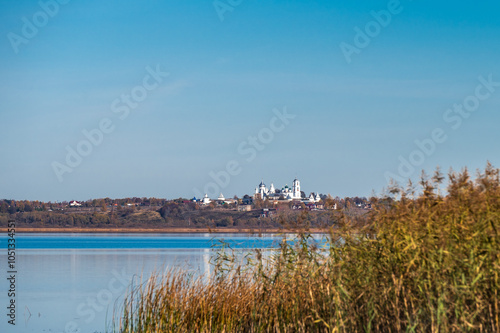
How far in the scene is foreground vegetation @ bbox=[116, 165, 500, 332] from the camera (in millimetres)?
7801

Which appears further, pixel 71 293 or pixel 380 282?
pixel 71 293

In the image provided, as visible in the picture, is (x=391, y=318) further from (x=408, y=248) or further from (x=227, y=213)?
(x=227, y=213)

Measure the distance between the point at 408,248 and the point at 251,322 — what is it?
10.3 feet

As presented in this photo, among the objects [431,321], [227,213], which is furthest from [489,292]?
[227,213]

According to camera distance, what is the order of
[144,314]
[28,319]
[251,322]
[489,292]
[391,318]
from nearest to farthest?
[489,292], [391,318], [251,322], [144,314], [28,319]

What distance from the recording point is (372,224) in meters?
9.13

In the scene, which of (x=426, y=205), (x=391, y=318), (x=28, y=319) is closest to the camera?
(x=391, y=318)

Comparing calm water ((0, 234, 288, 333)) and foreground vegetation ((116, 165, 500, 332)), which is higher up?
foreground vegetation ((116, 165, 500, 332))

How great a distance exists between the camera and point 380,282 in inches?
337

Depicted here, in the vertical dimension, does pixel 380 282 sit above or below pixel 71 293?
above

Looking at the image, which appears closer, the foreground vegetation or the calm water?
the foreground vegetation

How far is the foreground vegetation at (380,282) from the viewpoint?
7801 mm

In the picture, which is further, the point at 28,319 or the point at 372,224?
the point at 28,319

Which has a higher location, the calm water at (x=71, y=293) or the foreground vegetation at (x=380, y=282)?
the foreground vegetation at (x=380, y=282)
